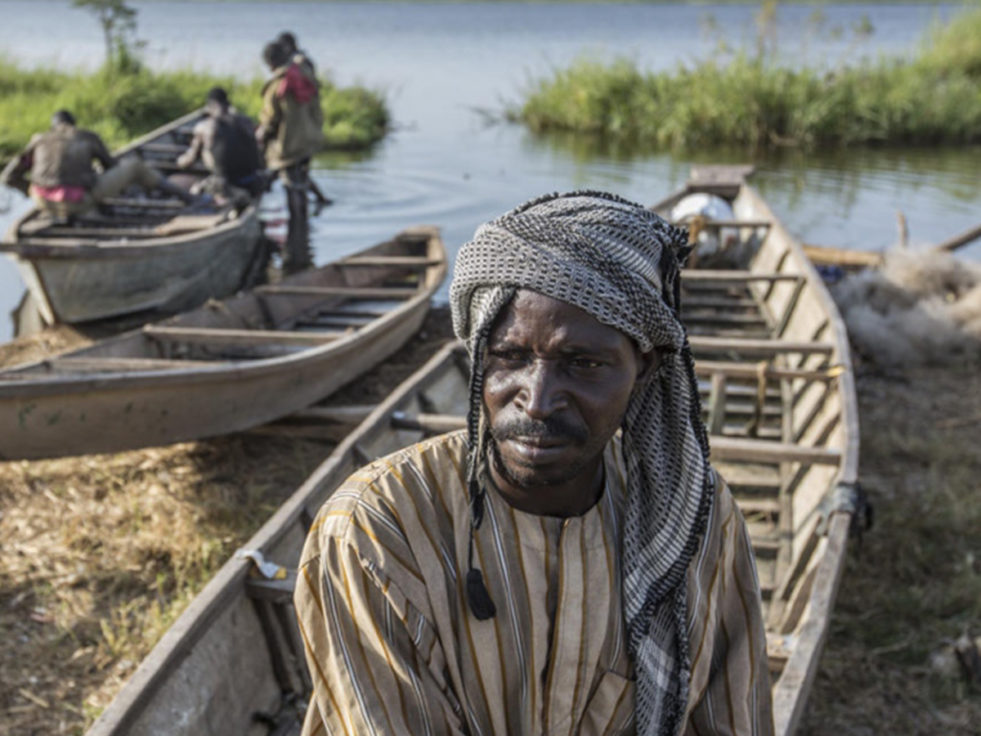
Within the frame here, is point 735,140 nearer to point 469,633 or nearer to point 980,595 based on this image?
point 980,595

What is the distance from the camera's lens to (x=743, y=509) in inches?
158

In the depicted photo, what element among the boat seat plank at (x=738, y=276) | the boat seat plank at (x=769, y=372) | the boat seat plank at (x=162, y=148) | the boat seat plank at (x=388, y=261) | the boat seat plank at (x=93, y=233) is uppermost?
the boat seat plank at (x=162, y=148)

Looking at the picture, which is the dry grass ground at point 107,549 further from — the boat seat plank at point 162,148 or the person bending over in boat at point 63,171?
the boat seat plank at point 162,148

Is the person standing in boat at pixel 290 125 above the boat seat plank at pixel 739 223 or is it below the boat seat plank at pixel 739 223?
above

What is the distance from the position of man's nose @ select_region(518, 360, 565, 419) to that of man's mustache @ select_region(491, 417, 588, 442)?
1cm

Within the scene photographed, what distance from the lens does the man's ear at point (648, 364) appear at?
4.79ft

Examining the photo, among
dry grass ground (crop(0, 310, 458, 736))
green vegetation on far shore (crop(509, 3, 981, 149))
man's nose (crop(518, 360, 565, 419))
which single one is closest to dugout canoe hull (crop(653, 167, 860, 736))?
man's nose (crop(518, 360, 565, 419))

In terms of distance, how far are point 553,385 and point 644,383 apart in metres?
0.21

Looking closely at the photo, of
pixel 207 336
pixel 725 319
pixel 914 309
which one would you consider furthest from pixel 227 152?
pixel 914 309

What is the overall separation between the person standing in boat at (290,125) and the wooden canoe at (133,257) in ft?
3.27

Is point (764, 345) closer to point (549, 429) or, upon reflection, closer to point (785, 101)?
point (549, 429)

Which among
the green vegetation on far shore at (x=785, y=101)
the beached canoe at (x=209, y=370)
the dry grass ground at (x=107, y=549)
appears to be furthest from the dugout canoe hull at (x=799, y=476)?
the green vegetation on far shore at (x=785, y=101)

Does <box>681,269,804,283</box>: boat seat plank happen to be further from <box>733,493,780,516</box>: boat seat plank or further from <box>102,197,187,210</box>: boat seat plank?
<box>102,197,187,210</box>: boat seat plank

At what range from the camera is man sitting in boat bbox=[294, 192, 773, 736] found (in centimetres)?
133
